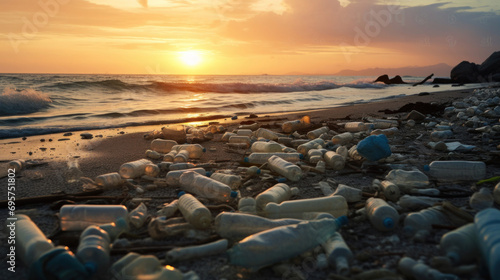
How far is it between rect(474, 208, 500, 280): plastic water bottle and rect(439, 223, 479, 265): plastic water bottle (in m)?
0.06

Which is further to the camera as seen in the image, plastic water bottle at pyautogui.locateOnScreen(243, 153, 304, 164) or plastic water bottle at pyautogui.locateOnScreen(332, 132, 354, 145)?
plastic water bottle at pyautogui.locateOnScreen(332, 132, 354, 145)

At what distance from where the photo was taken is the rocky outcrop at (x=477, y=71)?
115 feet

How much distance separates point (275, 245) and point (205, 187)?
1.42 meters

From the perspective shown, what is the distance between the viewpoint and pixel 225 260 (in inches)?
82.7

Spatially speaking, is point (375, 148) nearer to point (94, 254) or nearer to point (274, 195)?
point (274, 195)

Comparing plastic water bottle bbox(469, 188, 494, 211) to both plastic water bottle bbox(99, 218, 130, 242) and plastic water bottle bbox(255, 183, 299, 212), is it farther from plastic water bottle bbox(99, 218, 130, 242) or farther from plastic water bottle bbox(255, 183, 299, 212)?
plastic water bottle bbox(99, 218, 130, 242)

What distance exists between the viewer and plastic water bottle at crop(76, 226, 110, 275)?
1.86m

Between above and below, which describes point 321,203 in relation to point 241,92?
below

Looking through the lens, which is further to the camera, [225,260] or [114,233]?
[114,233]

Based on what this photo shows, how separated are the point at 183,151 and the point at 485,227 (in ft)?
12.6

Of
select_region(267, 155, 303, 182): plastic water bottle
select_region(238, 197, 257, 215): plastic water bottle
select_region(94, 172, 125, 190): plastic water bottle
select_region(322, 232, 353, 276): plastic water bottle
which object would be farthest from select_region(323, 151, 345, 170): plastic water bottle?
select_region(94, 172, 125, 190): plastic water bottle

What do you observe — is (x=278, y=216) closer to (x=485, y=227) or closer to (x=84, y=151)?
(x=485, y=227)

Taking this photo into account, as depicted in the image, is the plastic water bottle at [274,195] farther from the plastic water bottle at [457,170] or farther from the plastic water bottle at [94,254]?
the plastic water bottle at [457,170]

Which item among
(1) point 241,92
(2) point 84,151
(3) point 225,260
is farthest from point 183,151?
(1) point 241,92
